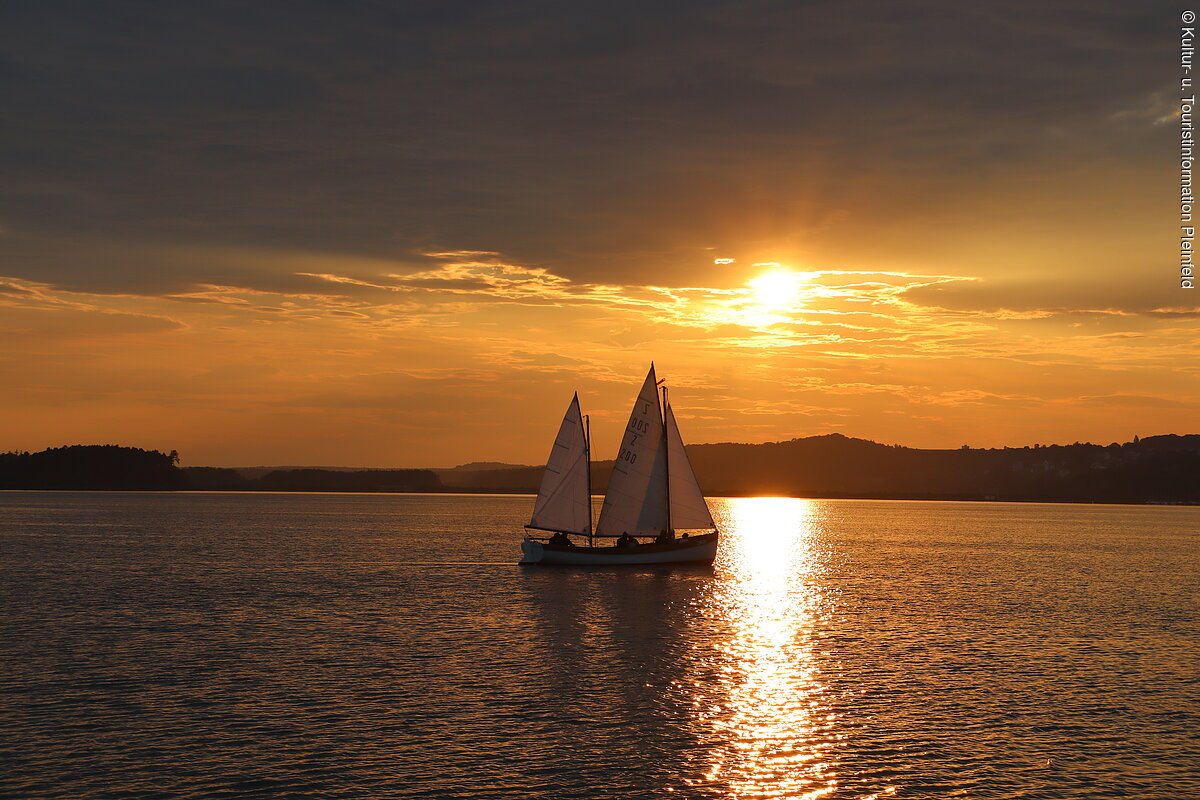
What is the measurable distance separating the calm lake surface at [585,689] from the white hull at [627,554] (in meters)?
6.85

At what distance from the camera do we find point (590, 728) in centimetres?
3966

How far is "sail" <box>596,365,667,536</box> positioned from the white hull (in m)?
2.24

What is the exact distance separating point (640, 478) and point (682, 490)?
17.1ft

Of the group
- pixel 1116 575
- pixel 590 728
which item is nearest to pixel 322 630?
pixel 590 728

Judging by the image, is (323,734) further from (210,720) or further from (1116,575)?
(1116,575)

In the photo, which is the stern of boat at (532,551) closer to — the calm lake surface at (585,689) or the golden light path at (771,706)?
the calm lake surface at (585,689)

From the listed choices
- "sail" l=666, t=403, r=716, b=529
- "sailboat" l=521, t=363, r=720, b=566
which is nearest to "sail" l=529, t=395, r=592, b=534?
"sailboat" l=521, t=363, r=720, b=566

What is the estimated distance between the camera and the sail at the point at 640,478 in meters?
99.3

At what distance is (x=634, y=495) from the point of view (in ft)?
332

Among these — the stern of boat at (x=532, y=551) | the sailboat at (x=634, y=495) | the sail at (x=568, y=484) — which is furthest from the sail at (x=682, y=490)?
the stern of boat at (x=532, y=551)

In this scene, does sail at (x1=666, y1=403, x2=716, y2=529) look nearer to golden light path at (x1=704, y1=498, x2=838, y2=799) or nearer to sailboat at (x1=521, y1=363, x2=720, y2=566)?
sailboat at (x1=521, y1=363, x2=720, y2=566)

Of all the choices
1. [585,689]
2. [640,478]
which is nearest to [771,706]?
[585,689]

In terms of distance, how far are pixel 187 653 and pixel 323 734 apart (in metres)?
19.9

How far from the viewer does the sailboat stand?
3932 inches
